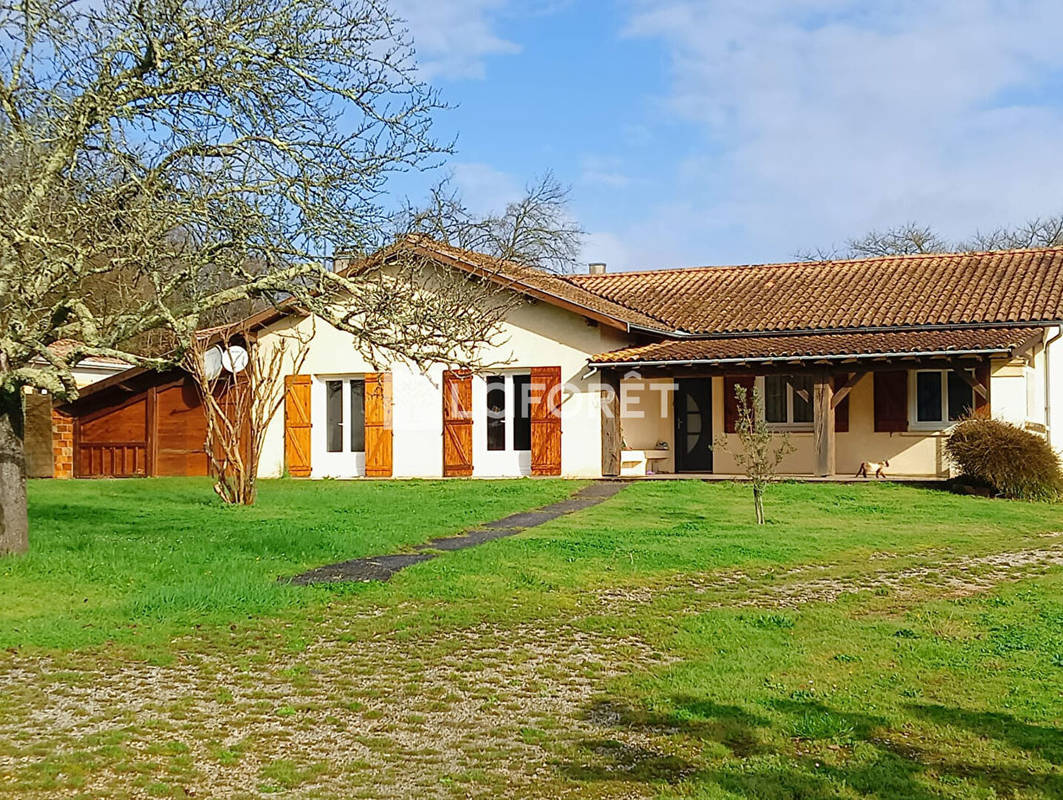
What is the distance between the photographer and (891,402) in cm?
2120

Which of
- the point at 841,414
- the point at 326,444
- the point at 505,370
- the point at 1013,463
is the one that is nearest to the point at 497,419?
the point at 505,370

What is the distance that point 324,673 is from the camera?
7.05 m

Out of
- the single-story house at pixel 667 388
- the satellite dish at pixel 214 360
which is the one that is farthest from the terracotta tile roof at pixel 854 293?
the satellite dish at pixel 214 360

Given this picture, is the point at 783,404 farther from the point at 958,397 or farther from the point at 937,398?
the point at 958,397

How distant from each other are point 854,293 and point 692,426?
4484mm

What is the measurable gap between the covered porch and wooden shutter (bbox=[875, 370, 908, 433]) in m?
0.02

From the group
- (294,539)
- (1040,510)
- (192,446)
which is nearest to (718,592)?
(294,539)

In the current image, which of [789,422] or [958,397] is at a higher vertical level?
[958,397]

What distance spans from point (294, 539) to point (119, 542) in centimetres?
172

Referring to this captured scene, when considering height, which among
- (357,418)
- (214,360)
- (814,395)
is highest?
(214,360)

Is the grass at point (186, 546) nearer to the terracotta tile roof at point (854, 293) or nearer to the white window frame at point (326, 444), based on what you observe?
the white window frame at point (326, 444)

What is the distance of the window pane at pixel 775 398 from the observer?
876 inches

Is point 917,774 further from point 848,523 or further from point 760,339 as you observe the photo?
point 760,339

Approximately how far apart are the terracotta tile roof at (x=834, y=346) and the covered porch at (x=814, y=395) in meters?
0.02
